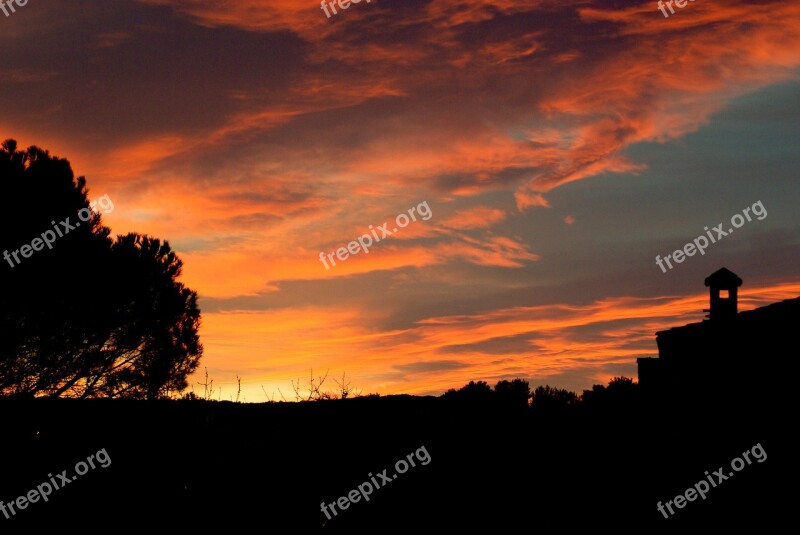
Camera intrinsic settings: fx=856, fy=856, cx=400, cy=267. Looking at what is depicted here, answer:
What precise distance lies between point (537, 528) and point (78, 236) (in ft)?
53.1

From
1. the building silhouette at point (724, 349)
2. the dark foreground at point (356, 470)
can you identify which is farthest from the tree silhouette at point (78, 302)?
the building silhouette at point (724, 349)

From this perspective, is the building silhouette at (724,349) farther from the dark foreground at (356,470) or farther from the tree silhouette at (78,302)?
the tree silhouette at (78,302)

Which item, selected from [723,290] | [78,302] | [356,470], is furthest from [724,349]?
[78,302]

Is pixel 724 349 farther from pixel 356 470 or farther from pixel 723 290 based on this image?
pixel 356 470

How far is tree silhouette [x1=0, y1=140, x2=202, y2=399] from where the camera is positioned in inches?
886

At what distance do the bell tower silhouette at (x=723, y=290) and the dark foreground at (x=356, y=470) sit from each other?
28.3 ft

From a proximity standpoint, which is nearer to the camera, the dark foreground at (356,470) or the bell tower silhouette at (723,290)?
the dark foreground at (356,470)

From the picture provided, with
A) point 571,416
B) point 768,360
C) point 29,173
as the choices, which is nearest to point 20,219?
point 29,173

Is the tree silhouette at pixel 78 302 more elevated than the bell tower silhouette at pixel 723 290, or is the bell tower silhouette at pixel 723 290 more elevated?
the tree silhouette at pixel 78 302

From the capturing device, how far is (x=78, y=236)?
23812 mm

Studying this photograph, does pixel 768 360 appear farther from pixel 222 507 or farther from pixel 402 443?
pixel 222 507

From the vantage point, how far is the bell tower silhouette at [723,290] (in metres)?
24.6

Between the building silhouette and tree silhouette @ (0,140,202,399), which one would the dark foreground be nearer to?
the building silhouette

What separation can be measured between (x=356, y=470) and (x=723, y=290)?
16.2m
